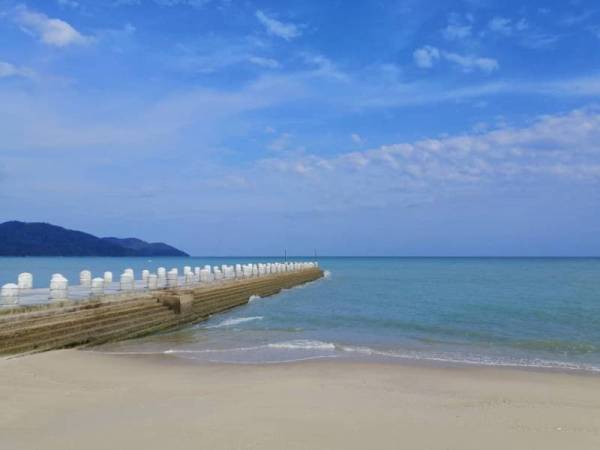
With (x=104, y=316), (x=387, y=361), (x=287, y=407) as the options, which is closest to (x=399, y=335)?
(x=387, y=361)

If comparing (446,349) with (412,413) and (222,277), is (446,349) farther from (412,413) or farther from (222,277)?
(222,277)

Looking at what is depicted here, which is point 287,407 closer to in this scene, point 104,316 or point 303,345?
point 303,345

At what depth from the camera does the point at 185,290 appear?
22.7 meters

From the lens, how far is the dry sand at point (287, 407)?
7.00 metres

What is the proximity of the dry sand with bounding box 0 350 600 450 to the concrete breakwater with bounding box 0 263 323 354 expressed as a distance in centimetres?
75

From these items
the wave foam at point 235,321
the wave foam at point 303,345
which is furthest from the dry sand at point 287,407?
the wave foam at point 235,321

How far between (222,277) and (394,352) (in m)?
19.8

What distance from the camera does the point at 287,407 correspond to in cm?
864

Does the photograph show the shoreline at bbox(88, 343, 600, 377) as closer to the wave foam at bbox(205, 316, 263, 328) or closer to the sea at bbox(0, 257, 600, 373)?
the sea at bbox(0, 257, 600, 373)

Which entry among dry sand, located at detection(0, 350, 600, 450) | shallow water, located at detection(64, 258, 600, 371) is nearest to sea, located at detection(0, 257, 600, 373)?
shallow water, located at detection(64, 258, 600, 371)

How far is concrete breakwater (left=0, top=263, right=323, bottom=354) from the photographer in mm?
12703

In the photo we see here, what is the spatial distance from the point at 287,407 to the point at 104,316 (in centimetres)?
964

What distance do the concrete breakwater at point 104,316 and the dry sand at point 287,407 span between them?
0.75 m

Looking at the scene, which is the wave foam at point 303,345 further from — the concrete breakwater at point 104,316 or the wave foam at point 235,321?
the wave foam at point 235,321
